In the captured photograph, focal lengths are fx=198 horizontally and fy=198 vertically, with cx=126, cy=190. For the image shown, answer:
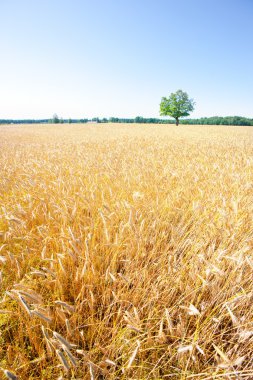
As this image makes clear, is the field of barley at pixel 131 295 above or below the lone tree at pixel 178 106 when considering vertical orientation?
below

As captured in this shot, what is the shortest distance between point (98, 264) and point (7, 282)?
0.61 metres

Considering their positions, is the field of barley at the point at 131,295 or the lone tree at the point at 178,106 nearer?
the field of barley at the point at 131,295

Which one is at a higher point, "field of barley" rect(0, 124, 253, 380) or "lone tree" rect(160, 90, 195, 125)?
"lone tree" rect(160, 90, 195, 125)

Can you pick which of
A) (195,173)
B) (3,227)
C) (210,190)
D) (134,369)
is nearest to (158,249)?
(134,369)

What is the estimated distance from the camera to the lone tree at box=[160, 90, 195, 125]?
49.6 m

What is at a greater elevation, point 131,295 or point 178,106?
point 178,106

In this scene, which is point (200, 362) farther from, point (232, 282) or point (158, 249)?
point (158, 249)

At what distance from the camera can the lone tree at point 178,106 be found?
4959 cm

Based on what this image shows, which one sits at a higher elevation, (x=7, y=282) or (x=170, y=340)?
(x=7, y=282)

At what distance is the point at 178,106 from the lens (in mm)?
49781

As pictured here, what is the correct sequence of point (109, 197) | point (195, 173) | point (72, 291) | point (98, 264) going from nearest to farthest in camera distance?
point (72, 291)
point (98, 264)
point (109, 197)
point (195, 173)

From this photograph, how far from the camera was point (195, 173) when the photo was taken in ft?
11.1

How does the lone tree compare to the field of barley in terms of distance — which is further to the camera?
the lone tree

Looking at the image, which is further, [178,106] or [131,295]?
[178,106]
